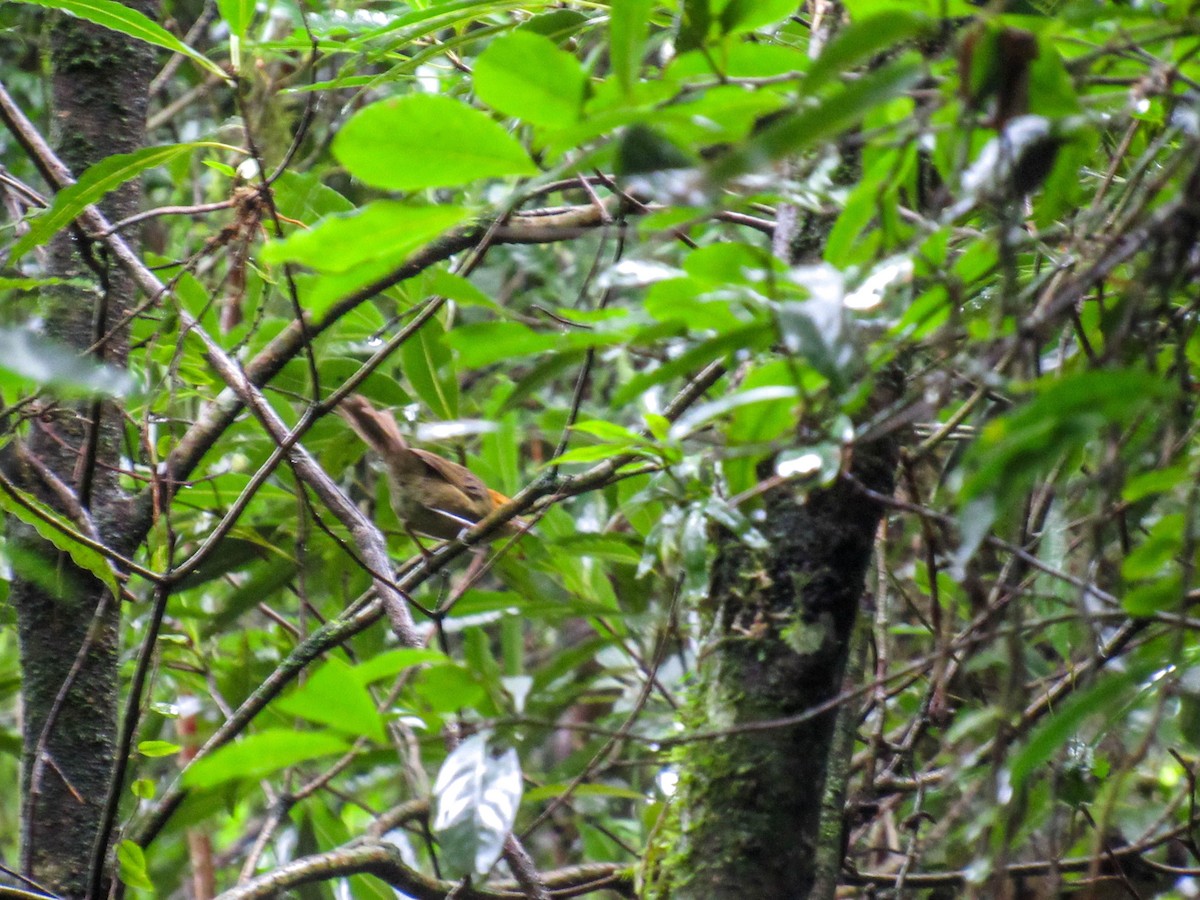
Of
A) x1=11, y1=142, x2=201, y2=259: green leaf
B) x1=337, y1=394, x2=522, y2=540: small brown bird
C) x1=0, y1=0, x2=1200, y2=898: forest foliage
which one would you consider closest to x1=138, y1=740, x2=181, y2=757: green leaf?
x1=0, y1=0, x2=1200, y2=898: forest foliage

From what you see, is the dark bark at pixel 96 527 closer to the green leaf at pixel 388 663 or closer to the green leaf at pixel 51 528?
the green leaf at pixel 51 528

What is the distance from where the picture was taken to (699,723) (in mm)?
1227

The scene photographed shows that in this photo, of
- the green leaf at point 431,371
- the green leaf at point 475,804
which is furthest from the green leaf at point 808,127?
the green leaf at point 431,371

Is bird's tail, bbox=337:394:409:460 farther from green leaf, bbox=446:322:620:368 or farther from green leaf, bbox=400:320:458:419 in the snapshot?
green leaf, bbox=446:322:620:368

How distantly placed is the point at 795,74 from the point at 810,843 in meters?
0.76

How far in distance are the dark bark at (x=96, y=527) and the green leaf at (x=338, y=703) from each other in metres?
0.97

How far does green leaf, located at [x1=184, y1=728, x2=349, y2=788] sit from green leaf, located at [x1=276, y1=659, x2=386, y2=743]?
0.01 m

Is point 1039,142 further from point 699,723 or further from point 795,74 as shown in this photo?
point 699,723

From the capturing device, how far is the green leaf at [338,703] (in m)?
0.75

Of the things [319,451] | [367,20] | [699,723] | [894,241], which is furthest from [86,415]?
[894,241]

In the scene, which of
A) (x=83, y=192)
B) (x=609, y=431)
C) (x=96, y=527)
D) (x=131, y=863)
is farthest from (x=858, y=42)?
(x=96, y=527)

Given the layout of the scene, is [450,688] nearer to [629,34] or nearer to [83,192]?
[629,34]

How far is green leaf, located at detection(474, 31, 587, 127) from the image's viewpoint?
833mm

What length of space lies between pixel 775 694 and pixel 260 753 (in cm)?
58
